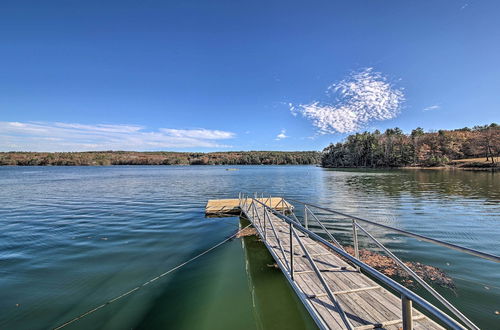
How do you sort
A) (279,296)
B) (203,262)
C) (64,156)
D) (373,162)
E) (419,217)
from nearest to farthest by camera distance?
(279,296), (203,262), (419,217), (373,162), (64,156)

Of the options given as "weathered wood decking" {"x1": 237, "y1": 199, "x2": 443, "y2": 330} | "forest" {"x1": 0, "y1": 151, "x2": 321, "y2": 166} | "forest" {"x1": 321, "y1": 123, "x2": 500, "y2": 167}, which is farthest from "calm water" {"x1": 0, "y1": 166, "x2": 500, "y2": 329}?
"forest" {"x1": 0, "y1": 151, "x2": 321, "y2": 166}

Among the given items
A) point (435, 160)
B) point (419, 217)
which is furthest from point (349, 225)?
point (435, 160)

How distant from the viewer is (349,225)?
11711 millimetres

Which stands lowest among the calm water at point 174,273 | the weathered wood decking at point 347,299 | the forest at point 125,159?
the calm water at point 174,273

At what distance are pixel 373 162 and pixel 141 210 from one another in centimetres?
9771

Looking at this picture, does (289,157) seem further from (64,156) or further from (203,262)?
(203,262)

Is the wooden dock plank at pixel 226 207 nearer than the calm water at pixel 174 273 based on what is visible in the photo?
No

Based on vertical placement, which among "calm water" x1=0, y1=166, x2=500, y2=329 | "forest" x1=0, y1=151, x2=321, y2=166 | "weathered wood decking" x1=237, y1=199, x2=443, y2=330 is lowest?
"calm water" x1=0, y1=166, x2=500, y2=329

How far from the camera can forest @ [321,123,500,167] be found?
→ 231 ft

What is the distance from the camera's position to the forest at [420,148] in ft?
231

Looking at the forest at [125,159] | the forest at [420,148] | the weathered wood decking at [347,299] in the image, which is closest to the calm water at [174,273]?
the weathered wood decking at [347,299]

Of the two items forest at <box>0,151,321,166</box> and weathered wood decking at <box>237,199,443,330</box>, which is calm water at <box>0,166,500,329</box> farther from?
forest at <box>0,151,321,166</box>

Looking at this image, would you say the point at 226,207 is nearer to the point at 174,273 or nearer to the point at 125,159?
the point at 174,273

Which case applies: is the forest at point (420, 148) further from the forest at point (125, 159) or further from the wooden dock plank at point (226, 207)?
the wooden dock plank at point (226, 207)
